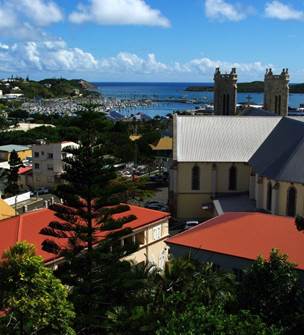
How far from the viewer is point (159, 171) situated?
5156cm

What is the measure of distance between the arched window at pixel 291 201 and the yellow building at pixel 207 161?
693 centimetres

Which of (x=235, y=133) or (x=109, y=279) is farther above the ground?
(x=235, y=133)

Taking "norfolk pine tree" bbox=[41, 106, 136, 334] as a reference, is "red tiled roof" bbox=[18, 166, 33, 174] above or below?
below

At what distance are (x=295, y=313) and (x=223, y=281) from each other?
2312 millimetres

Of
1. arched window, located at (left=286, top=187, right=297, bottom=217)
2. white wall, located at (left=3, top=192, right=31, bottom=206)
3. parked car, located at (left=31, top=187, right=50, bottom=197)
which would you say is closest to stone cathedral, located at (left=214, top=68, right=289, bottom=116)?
arched window, located at (left=286, top=187, right=297, bottom=217)

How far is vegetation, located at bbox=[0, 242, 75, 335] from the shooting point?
456 inches

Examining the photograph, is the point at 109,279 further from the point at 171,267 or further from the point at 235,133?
the point at 235,133

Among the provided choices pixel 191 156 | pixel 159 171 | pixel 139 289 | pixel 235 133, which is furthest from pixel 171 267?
pixel 159 171

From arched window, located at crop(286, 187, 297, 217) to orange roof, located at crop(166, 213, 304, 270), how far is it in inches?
144

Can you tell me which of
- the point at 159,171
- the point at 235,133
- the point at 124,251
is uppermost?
the point at 235,133

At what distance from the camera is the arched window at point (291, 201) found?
24.7 meters

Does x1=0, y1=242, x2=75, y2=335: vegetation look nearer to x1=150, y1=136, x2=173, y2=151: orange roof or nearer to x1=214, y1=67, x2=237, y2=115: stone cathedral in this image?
x1=214, y1=67, x2=237, y2=115: stone cathedral

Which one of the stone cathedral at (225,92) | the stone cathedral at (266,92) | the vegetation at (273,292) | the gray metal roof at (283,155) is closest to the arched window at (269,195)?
the gray metal roof at (283,155)

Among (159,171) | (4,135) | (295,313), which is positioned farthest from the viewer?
(4,135)
